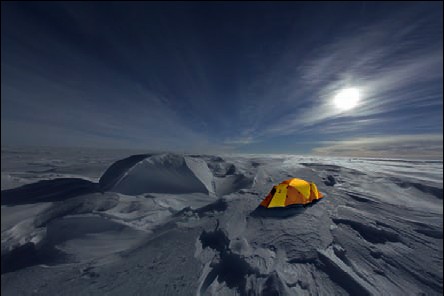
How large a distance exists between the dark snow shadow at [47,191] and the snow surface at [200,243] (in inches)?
1.6

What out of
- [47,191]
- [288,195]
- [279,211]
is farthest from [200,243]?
[47,191]

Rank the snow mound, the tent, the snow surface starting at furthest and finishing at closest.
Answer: the snow mound → the tent → the snow surface

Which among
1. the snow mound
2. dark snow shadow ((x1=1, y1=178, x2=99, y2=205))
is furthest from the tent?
dark snow shadow ((x1=1, y1=178, x2=99, y2=205))

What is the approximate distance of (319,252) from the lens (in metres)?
4.51

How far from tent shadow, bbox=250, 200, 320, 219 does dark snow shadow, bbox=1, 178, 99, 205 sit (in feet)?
23.3

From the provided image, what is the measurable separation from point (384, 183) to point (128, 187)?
16.4 metres

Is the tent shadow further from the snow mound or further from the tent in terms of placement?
the snow mound

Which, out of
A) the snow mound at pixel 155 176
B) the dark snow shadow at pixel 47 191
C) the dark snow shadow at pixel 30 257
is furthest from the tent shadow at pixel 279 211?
the dark snow shadow at pixel 47 191

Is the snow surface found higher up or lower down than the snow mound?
lower down

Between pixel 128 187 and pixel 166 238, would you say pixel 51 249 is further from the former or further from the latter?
pixel 128 187

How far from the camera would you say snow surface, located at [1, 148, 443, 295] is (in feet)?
11.9

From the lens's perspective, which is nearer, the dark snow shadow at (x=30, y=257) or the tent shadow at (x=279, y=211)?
the dark snow shadow at (x=30, y=257)

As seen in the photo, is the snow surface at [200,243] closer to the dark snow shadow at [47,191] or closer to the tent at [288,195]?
the dark snow shadow at [47,191]

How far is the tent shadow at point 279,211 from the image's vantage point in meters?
6.56
